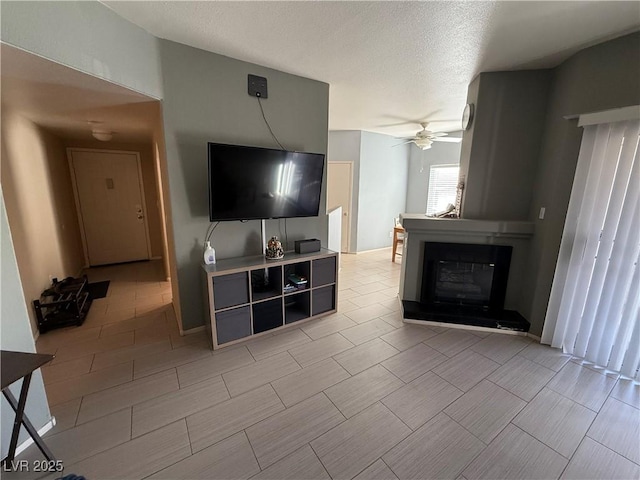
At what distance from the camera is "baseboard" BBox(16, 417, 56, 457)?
146 cm

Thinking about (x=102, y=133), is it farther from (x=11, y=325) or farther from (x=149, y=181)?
(x=11, y=325)

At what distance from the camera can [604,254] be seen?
7.08ft

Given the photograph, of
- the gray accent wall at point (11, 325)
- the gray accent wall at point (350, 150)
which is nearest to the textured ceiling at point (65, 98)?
the gray accent wall at point (11, 325)

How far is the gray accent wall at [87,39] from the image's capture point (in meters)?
1.32

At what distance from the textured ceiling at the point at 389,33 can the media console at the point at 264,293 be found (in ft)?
6.12

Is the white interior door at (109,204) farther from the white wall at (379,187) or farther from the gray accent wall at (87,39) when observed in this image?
the white wall at (379,187)

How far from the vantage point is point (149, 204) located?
5141 mm

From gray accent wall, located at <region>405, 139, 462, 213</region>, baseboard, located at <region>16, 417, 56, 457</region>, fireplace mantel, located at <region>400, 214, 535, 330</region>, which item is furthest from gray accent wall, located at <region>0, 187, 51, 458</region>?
gray accent wall, located at <region>405, 139, 462, 213</region>

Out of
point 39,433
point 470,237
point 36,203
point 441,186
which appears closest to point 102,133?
point 36,203

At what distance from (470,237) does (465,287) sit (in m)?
0.60

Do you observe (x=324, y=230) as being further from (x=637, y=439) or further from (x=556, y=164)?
(x=637, y=439)

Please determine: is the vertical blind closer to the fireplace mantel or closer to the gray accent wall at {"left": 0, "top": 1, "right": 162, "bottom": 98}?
the fireplace mantel

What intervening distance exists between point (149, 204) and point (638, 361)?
6.75 meters

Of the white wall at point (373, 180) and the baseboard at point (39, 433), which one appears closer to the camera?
the baseboard at point (39, 433)
